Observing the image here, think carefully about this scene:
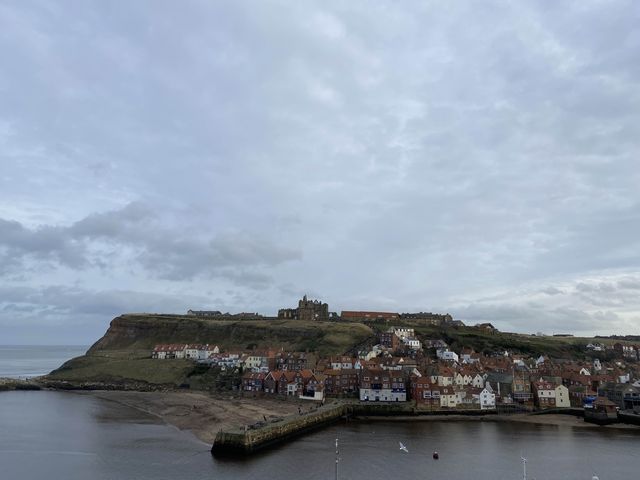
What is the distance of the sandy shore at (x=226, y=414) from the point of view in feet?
210

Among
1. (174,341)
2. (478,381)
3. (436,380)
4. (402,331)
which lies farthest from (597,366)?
(174,341)

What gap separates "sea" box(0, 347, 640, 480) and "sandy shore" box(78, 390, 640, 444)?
2473 mm

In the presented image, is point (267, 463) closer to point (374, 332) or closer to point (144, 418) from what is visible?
point (144, 418)

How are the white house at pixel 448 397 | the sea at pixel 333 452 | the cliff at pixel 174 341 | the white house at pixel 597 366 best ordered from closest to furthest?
the sea at pixel 333 452, the white house at pixel 448 397, the white house at pixel 597 366, the cliff at pixel 174 341

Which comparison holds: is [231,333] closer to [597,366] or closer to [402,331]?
[402,331]

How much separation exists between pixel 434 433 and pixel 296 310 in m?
102

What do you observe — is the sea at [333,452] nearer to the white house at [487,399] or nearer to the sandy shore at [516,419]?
the sandy shore at [516,419]

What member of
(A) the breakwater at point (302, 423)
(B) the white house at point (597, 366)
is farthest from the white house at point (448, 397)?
(B) the white house at point (597, 366)

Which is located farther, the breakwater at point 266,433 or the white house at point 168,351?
the white house at point 168,351

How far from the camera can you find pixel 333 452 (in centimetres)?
5025

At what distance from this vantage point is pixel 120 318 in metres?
155

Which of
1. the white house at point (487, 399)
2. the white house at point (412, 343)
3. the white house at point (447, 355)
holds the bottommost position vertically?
the white house at point (487, 399)

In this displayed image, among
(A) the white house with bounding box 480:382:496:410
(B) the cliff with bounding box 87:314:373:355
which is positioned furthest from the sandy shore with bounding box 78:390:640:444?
(B) the cliff with bounding box 87:314:373:355

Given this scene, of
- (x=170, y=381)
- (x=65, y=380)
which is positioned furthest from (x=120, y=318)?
(x=170, y=381)
